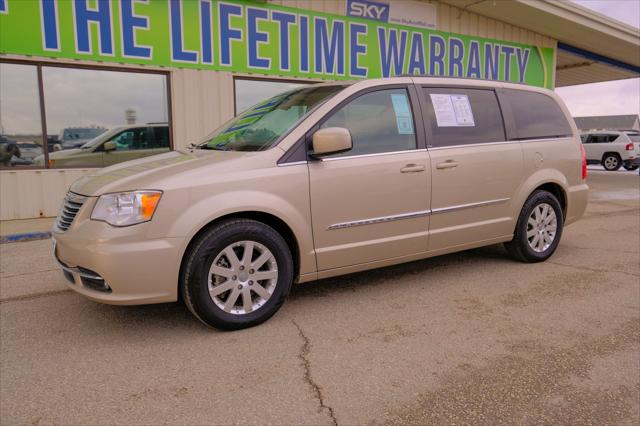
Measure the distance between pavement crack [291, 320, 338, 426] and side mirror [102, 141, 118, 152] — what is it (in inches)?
248

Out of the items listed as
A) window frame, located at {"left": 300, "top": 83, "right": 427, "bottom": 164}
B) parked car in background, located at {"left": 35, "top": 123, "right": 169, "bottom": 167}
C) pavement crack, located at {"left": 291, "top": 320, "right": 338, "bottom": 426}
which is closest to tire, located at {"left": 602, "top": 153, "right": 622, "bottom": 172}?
parked car in background, located at {"left": 35, "top": 123, "right": 169, "bottom": 167}

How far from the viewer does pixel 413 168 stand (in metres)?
4.10

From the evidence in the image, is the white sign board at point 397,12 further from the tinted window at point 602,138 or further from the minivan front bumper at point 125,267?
the tinted window at point 602,138

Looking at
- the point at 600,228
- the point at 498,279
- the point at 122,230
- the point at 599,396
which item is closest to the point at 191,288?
the point at 122,230

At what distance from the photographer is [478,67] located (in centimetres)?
1283

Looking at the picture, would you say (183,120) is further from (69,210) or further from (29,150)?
(69,210)

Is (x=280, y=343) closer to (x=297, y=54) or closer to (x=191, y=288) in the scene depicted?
(x=191, y=288)

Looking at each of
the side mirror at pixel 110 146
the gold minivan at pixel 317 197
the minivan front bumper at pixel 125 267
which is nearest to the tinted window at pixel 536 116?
the gold minivan at pixel 317 197

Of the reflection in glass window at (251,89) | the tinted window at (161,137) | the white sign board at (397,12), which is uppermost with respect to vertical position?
the white sign board at (397,12)

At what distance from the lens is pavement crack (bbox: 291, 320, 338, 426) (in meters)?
2.48

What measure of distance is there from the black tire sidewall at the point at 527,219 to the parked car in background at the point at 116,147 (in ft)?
21.1

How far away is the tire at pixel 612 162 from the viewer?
21.6m

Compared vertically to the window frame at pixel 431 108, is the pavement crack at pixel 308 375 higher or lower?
lower

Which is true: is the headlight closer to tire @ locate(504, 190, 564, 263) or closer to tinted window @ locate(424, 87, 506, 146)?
tinted window @ locate(424, 87, 506, 146)
